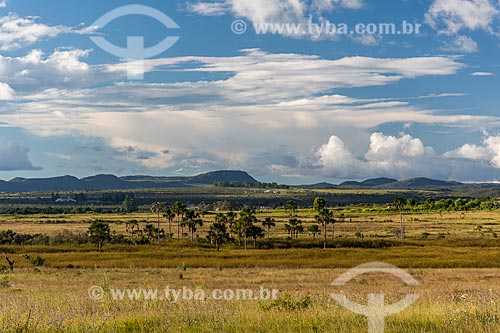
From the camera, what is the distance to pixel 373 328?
9.71 m

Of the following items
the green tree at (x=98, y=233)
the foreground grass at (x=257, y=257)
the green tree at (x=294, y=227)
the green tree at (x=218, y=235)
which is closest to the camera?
the foreground grass at (x=257, y=257)

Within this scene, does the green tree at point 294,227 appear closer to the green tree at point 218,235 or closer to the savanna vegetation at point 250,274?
the savanna vegetation at point 250,274

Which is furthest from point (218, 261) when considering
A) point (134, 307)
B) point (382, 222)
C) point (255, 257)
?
point (382, 222)

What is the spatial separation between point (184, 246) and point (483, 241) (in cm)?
4899

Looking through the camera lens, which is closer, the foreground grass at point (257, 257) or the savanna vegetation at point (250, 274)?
the savanna vegetation at point (250, 274)

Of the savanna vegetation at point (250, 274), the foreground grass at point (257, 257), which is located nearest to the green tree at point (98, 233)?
→ the savanna vegetation at point (250, 274)

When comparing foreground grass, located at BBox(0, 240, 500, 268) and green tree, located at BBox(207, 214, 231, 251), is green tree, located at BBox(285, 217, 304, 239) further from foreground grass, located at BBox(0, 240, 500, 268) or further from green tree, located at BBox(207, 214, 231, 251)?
foreground grass, located at BBox(0, 240, 500, 268)

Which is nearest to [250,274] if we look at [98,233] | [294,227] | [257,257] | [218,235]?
[257,257]

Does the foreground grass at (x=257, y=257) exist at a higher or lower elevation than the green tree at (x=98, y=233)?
lower

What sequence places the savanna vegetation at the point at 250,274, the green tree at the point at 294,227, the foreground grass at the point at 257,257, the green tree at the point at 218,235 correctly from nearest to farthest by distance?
the savanna vegetation at the point at 250,274
the foreground grass at the point at 257,257
the green tree at the point at 218,235
the green tree at the point at 294,227

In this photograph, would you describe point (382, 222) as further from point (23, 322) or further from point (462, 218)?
point (23, 322)

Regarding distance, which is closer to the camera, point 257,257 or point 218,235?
point 257,257

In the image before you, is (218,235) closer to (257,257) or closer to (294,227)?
(257,257)

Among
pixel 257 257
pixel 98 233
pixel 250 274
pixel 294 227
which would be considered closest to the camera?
pixel 250 274
